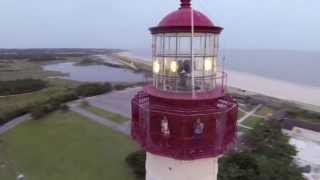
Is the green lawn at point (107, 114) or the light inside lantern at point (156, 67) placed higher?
the light inside lantern at point (156, 67)

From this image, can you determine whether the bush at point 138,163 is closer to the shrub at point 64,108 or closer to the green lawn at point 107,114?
the green lawn at point 107,114

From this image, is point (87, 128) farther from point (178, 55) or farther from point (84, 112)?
point (178, 55)

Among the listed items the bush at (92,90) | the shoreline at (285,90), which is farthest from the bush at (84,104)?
the shoreline at (285,90)

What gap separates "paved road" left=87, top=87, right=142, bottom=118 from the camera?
3284cm

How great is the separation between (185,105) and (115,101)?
32760 millimetres

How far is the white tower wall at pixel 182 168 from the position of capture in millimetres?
5590

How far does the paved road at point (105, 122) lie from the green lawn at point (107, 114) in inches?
20.7

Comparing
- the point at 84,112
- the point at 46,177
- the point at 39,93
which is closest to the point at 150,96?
the point at 46,177

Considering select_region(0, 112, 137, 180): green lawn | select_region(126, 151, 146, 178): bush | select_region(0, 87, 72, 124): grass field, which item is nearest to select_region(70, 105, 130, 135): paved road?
select_region(0, 112, 137, 180): green lawn

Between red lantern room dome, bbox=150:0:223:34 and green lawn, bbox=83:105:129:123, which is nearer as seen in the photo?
red lantern room dome, bbox=150:0:223:34

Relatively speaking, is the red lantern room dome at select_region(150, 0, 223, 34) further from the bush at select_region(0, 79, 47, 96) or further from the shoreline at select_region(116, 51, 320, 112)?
the bush at select_region(0, 79, 47, 96)

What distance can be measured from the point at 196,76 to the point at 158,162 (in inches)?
58.6

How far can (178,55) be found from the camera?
5.47 metres

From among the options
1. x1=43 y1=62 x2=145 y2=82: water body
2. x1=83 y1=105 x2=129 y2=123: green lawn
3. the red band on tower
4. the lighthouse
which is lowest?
x1=43 y1=62 x2=145 y2=82: water body
